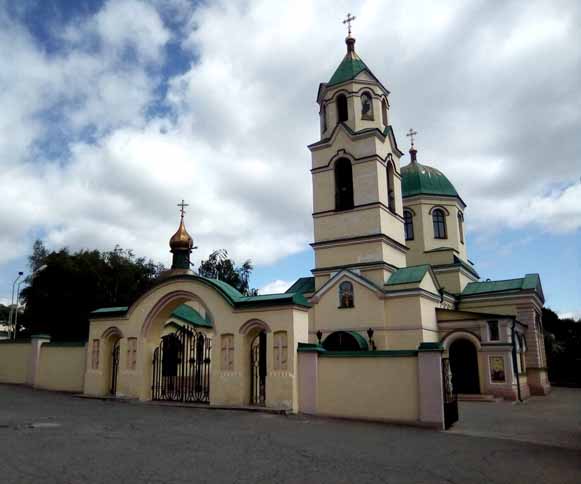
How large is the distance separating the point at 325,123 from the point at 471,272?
12.1 metres

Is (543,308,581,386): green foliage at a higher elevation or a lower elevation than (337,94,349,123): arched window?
lower

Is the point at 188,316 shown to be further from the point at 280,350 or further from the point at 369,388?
the point at 369,388

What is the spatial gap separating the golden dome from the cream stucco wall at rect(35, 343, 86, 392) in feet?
20.8

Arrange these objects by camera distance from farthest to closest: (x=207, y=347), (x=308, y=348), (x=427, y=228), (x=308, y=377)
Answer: (x=427, y=228) → (x=207, y=347) → (x=308, y=348) → (x=308, y=377)

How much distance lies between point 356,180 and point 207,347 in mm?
10928

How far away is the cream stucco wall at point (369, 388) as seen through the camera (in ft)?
36.1

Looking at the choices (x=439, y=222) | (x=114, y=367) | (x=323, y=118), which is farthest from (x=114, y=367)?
(x=439, y=222)

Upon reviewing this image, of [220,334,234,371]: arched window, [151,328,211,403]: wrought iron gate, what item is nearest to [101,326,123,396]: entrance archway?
[151,328,211,403]: wrought iron gate

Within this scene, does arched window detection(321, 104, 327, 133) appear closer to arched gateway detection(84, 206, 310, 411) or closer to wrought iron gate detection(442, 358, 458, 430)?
arched gateway detection(84, 206, 310, 411)

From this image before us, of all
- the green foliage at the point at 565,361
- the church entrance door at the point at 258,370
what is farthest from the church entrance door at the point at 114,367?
the green foliage at the point at 565,361

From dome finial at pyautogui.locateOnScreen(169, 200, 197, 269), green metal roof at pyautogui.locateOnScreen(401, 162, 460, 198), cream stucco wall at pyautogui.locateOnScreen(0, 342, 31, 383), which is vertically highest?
green metal roof at pyautogui.locateOnScreen(401, 162, 460, 198)

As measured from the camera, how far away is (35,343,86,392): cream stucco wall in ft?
57.0

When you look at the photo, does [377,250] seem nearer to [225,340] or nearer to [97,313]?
[225,340]

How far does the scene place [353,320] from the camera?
20.4 meters
